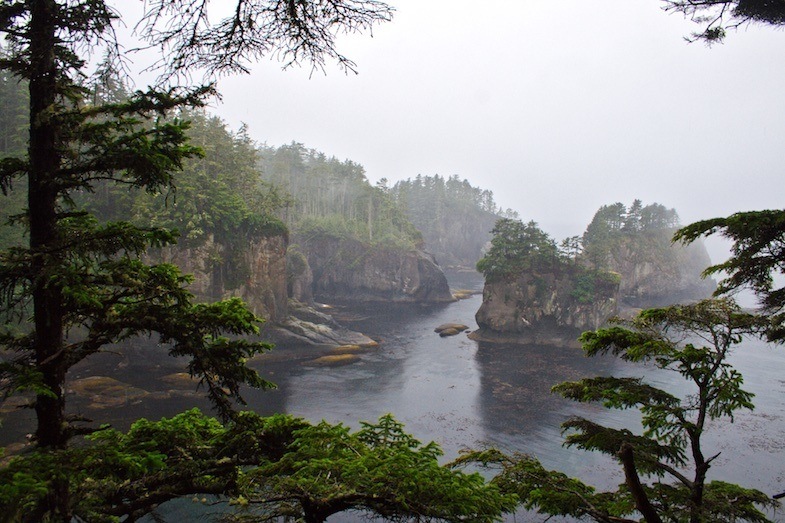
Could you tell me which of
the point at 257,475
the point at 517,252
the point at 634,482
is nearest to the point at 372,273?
the point at 517,252

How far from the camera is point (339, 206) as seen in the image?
8769 centimetres

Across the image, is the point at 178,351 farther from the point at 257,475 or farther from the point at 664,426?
the point at 664,426

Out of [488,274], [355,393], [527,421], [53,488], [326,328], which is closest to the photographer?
[53,488]

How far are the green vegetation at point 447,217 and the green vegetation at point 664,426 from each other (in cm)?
9881

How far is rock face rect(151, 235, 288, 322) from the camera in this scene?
120 feet

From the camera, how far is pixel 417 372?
36812 millimetres

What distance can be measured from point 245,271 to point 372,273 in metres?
35.9

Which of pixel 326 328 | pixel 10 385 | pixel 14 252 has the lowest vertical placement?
pixel 326 328

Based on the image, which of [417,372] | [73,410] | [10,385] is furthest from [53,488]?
[417,372]

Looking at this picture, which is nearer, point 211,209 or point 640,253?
point 211,209

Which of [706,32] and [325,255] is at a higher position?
[706,32]

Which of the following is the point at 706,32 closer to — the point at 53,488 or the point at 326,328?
the point at 53,488

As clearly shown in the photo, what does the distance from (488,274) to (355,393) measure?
24524 mm

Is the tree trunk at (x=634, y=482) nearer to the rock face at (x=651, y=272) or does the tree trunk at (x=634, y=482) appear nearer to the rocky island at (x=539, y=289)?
the rocky island at (x=539, y=289)
